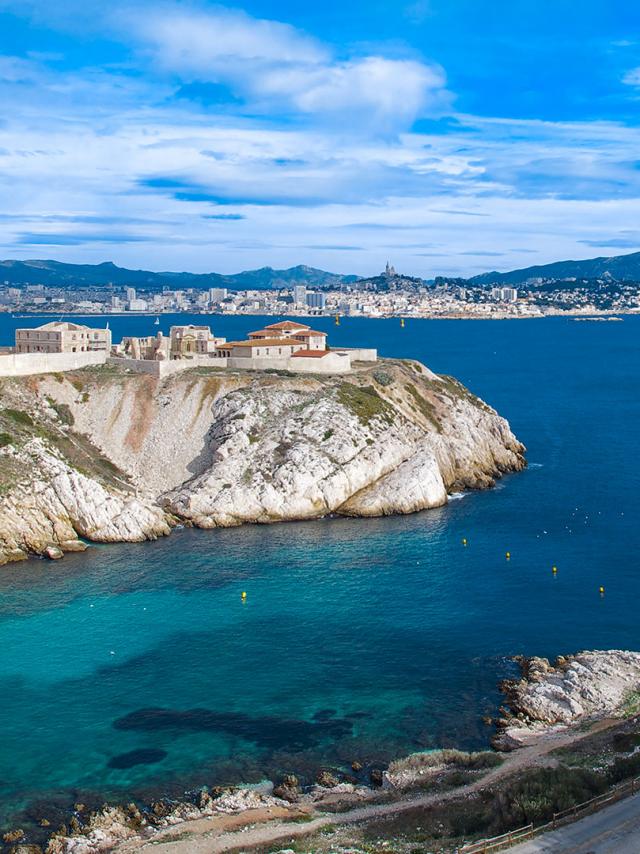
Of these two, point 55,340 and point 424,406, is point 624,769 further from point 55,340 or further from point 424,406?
point 55,340

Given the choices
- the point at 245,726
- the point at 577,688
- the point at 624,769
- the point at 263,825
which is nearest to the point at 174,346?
the point at 245,726

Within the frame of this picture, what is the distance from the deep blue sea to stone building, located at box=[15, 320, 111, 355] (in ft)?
129

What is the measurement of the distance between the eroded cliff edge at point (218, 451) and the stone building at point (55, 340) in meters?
5.77

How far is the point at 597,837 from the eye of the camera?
107ft

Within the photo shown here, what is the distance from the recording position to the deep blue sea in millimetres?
45469

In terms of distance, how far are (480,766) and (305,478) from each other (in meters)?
45.4

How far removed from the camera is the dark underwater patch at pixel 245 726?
46.2m

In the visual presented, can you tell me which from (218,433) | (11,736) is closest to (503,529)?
(218,433)

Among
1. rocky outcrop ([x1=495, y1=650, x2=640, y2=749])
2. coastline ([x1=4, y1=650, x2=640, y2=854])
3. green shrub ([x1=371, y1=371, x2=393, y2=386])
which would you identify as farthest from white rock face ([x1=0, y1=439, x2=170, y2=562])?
A: rocky outcrop ([x1=495, y1=650, x2=640, y2=749])

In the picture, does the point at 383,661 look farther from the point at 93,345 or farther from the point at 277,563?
the point at 93,345

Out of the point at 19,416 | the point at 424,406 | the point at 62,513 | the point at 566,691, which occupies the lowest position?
the point at 566,691

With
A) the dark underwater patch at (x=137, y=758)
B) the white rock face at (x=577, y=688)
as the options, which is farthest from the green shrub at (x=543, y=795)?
the dark underwater patch at (x=137, y=758)

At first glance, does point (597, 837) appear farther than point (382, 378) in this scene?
No

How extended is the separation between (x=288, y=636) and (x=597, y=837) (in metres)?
28.0
